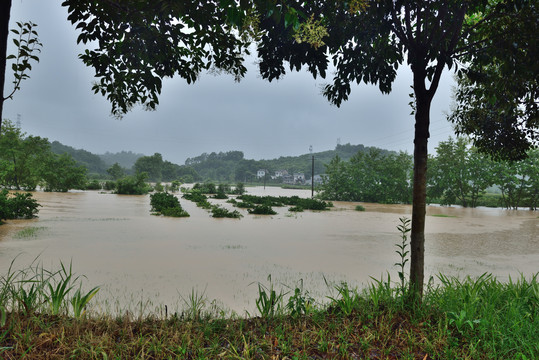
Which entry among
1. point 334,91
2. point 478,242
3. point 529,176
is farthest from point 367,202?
point 334,91

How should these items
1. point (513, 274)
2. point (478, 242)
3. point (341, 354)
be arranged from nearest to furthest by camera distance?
point (341, 354)
point (513, 274)
point (478, 242)

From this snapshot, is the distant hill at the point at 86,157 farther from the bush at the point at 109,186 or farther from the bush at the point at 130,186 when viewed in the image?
the bush at the point at 130,186

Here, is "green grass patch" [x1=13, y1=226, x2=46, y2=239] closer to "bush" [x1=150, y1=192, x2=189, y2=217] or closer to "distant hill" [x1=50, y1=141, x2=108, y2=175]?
"bush" [x1=150, y1=192, x2=189, y2=217]

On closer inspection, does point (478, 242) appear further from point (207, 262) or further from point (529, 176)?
point (529, 176)

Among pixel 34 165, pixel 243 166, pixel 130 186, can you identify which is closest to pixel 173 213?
pixel 130 186

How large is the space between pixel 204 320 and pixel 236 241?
17.7 ft

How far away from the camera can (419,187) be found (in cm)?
310

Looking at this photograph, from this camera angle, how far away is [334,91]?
3822 millimetres

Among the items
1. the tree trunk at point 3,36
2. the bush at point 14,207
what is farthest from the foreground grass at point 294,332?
the bush at point 14,207

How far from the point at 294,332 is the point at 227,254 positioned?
420 cm

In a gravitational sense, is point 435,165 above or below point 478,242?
above

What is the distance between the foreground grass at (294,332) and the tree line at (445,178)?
18.3 meters

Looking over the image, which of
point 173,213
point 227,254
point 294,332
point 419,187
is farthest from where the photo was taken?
point 173,213

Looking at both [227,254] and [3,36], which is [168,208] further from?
[3,36]
